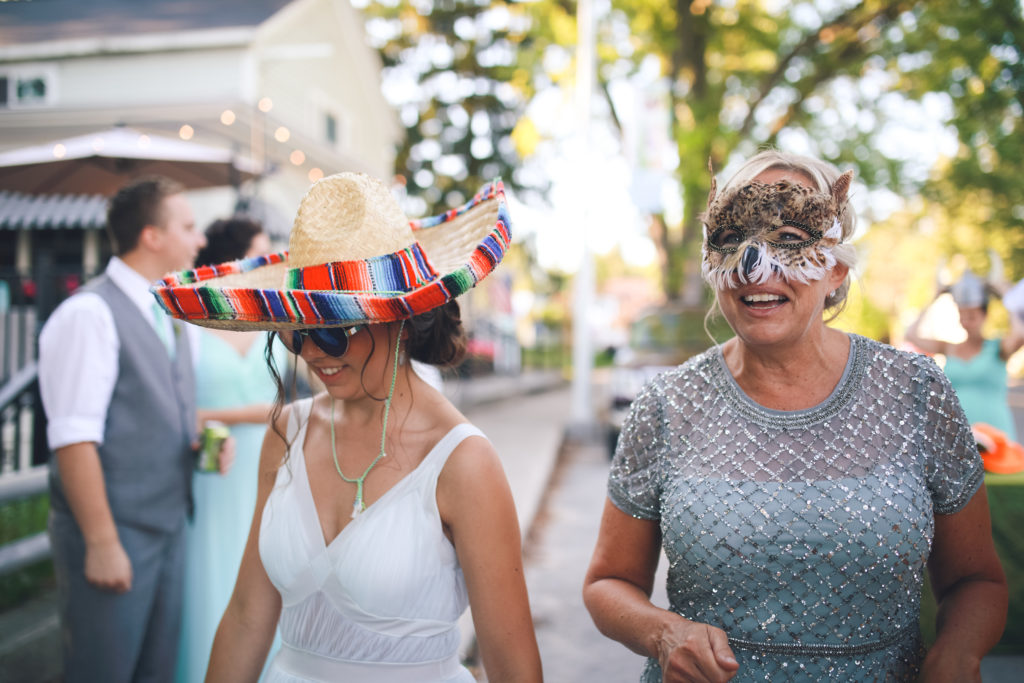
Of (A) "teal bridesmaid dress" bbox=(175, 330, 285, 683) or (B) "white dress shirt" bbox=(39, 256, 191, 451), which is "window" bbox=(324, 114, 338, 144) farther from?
(B) "white dress shirt" bbox=(39, 256, 191, 451)

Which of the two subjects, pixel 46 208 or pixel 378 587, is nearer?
pixel 378 587

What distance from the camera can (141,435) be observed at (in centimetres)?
300

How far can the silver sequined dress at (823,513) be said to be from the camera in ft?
5.84

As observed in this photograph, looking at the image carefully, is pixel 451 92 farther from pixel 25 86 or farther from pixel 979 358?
pixel 979 358

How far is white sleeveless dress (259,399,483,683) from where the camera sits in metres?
1.90

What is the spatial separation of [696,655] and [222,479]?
8.69ft

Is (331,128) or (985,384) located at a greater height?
(331,128)

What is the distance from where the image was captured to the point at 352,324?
6.09 ft

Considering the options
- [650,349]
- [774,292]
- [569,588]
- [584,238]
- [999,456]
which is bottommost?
[569,588]

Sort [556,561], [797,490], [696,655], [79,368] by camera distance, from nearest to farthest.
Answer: [696,655] → [797,490] → [79,368] → [556,561]

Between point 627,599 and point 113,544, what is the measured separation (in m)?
1.94

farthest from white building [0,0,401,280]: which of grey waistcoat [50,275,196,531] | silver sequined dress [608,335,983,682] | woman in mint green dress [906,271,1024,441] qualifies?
silver sequined dress [608,335,983,682]

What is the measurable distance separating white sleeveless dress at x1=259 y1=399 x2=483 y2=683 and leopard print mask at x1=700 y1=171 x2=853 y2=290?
0.80 metres

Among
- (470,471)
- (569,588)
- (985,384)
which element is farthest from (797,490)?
(569,588)
